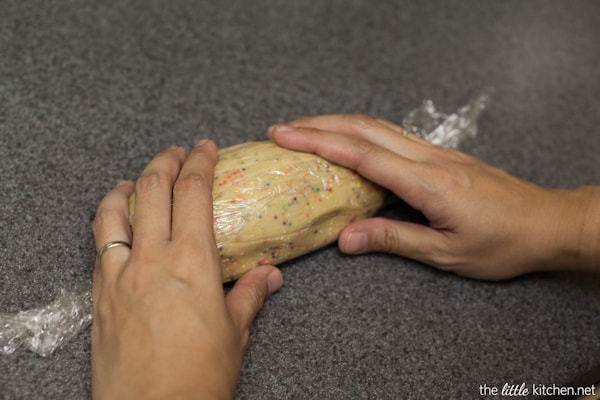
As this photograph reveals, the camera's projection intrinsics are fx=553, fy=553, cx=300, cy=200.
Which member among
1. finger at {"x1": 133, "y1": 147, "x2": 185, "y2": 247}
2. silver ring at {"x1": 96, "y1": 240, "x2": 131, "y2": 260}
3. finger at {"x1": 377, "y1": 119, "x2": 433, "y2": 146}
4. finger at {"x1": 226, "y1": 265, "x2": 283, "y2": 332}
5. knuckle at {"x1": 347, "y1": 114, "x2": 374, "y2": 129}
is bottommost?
finger at {"x1": 226, "y1": 265, "x2": 283, "y2": 332}

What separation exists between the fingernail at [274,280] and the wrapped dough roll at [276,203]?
0.02 metres

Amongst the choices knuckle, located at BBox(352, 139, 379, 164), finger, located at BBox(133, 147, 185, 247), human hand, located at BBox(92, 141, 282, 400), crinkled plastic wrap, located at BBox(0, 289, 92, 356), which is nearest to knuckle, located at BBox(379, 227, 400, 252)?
knuckle, located at BBox(352, 139, 379, 164)

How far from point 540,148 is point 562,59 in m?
0.33

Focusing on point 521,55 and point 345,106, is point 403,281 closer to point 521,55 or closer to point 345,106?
point 345,106

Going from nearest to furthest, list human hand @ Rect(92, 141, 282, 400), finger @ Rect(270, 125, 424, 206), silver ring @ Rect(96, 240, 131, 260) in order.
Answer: human hand @ Rect(92, 141, 282, 400)
silver ring @ Rect(96, 240, 131, 260)
finger @ Rect(270, 125, 424, 206)

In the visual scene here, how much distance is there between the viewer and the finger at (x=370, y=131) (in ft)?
2.91

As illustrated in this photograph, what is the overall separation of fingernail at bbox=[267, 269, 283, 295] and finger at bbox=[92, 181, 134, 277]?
0.68 ft

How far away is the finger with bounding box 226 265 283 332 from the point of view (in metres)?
0.71

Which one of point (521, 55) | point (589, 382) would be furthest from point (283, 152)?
point (521, 55)

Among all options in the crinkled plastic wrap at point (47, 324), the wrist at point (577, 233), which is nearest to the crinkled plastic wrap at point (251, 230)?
the crinkled plastic wrap at point (47, 324)

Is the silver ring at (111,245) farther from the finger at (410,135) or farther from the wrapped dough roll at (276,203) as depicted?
the finger at (410,135)

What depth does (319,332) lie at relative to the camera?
32.4 inches

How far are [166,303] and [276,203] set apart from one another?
21 centimetres

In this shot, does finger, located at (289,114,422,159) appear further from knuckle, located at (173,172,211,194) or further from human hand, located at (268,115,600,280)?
knuckle, located at (173,172,211,194)
